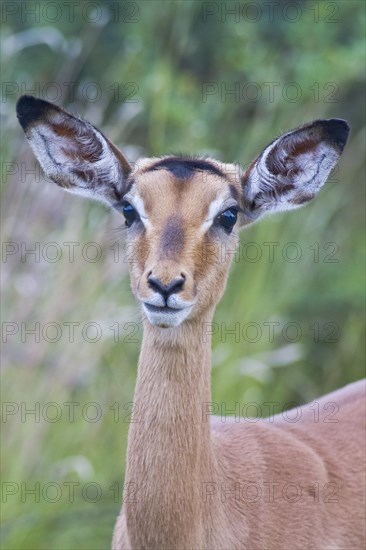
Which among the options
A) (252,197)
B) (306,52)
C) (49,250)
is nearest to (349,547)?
(252,197)

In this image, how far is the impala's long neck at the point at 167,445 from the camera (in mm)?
4570

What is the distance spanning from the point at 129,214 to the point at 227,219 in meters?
0.40

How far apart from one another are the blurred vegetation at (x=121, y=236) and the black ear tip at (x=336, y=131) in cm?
115

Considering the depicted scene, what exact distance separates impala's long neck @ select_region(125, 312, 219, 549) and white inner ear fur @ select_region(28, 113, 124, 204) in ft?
2.63

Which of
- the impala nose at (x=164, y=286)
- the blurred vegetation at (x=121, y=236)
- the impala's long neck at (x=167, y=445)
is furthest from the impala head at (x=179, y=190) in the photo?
the blurred vegetation at (x=121, y=236)

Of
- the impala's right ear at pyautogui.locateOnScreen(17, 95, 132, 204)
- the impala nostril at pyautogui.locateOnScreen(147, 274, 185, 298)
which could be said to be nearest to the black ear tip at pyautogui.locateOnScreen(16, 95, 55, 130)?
the impala's right ear at pyautogui.locateOnScreen(17, 95, 132, 204)

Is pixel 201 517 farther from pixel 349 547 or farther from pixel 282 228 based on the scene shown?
pixel 282 228

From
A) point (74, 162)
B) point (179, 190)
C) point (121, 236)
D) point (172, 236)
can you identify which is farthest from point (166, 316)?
point (74, 162)

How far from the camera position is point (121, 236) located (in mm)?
5207

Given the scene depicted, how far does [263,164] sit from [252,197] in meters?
0.16

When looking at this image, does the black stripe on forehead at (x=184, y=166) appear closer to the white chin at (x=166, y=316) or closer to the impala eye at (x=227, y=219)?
the impala eye at (x=227, y=219)

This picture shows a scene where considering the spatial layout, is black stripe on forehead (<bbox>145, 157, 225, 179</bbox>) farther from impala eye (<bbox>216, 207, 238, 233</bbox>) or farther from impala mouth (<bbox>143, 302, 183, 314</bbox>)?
impala mouth (<bbox>143, 302, 183, 314</bbox>)

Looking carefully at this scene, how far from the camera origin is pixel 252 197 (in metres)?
5.14

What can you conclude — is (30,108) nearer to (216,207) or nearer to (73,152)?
(73,152)
